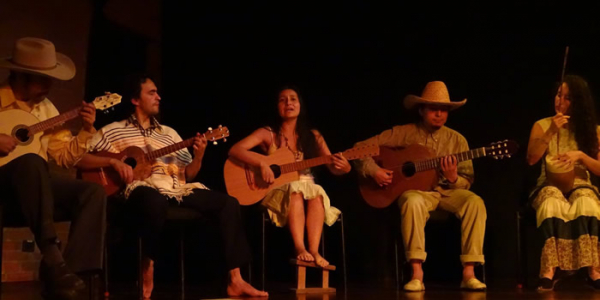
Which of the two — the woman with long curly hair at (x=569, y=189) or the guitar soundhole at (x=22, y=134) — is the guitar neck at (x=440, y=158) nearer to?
the woman with long curly hair at (x=569, y=189)

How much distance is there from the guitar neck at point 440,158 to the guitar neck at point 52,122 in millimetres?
2072

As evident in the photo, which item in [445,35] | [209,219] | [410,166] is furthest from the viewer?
[445,35]

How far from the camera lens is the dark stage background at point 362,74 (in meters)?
5.49

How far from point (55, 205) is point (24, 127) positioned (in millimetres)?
542

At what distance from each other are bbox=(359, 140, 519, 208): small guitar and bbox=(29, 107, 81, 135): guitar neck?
1.86 metres

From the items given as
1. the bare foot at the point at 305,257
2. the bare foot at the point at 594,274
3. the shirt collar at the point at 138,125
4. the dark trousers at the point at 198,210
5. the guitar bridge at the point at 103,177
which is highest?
the shirt collar at the point at 138,125

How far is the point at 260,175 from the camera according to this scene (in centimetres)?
507

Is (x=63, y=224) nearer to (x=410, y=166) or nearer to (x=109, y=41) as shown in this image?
(x=109, y=41)

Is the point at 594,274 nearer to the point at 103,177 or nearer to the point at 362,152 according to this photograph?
the point at 362,152

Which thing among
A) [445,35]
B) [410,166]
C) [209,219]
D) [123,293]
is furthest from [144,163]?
[445,35]

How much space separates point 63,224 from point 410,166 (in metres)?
2.65

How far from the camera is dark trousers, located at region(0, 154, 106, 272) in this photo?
3600 mm

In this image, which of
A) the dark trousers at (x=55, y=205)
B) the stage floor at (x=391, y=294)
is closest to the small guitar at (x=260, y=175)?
the stage floor at (x=391, y=294)

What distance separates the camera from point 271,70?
19.8ft
